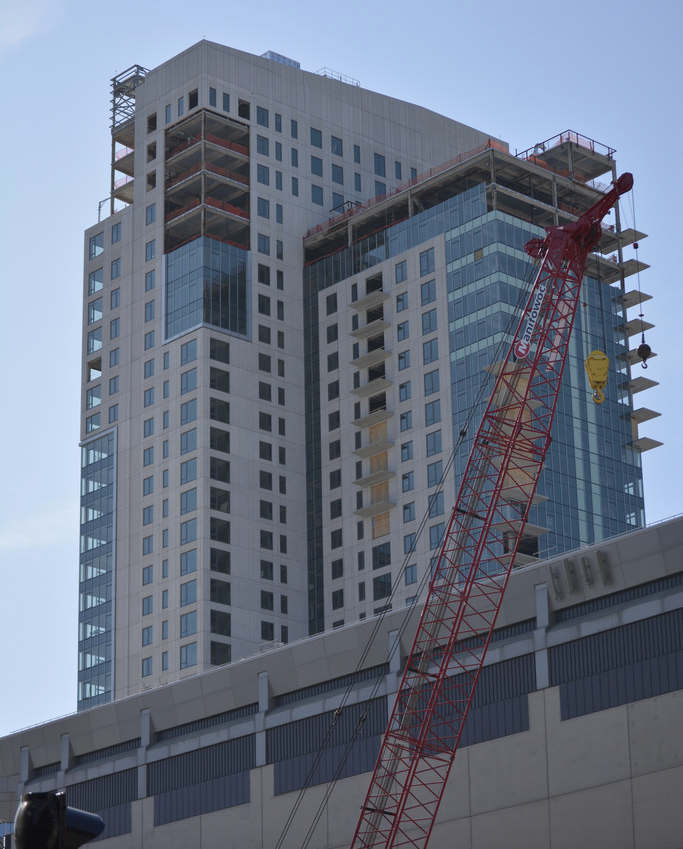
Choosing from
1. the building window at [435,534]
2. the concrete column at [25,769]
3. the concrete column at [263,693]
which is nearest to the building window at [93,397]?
the building window at [435,534]

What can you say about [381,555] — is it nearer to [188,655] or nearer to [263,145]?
[188,655]

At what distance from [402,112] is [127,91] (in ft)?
111

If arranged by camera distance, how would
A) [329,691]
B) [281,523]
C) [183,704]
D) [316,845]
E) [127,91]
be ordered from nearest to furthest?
1. [316,845]
2. [329,691]
3. [183,704]
4. [281,523]
5. [127,91]

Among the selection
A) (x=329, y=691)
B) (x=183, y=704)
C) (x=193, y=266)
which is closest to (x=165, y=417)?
(x=193, y=266)

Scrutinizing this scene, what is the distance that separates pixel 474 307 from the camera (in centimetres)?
16275

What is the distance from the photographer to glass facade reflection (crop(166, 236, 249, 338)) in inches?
6796

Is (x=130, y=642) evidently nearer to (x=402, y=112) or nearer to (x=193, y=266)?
(x=193, y=266)

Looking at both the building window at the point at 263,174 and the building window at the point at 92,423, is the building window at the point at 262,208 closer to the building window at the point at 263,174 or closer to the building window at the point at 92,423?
the building window at the point at 263,174

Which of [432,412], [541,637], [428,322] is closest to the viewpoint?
[541,637]

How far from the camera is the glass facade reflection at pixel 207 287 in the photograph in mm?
172625

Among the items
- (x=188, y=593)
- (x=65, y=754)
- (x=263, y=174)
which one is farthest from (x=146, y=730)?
(x=263, y=174)

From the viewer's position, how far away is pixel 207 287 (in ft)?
567

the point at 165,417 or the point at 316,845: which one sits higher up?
the point at 165,417

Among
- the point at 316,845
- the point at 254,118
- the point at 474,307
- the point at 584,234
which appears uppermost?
the point at 254,118
